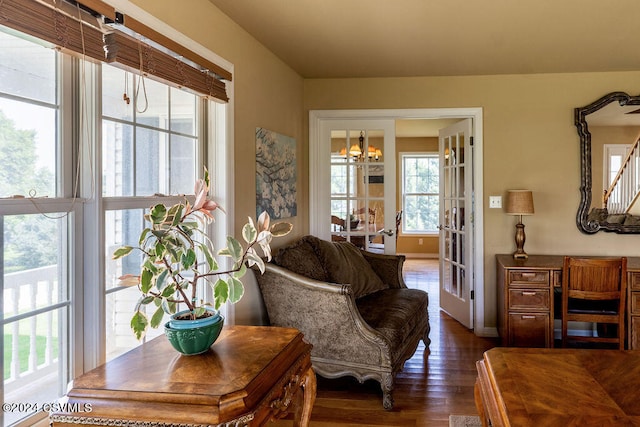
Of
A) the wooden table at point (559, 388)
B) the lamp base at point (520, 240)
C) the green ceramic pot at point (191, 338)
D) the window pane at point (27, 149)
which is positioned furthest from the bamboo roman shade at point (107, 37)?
the lamp base at point (520, 240)

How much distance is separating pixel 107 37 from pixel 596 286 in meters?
3.26

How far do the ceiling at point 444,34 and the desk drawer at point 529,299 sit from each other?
182 centimetres

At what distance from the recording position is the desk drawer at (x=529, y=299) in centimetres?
354

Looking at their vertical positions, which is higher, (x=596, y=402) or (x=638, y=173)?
(x=638, y=173)

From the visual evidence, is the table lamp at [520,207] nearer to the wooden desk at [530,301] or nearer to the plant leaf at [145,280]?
the wooden desk at [530,301]

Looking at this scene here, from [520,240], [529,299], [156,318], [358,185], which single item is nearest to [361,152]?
[358,185]

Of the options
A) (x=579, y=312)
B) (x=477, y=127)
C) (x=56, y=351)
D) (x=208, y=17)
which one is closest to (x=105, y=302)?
(x=56, y=351)

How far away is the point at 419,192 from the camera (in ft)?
29.8

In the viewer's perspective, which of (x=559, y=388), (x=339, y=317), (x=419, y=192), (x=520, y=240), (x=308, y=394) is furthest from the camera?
(x=419, y=192)

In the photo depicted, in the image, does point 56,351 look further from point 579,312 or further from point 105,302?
point 579,312

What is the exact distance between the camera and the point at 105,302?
1.81 m

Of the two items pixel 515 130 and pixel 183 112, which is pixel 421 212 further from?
pixel 183 112

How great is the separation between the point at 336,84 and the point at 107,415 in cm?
365

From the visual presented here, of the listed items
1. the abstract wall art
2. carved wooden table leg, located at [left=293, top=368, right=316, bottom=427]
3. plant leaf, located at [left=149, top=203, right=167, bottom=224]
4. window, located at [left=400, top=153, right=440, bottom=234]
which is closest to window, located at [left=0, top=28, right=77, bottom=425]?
plant leaf, located at [left=149, top=203, right=167, bottom=224]
